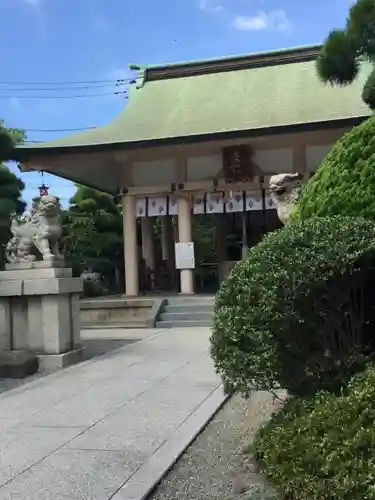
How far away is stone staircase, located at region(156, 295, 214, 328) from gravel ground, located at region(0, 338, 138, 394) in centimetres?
232

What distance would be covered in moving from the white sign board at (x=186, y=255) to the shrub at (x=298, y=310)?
38.3 feet

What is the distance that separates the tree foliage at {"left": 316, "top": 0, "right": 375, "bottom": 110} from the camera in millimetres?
6766

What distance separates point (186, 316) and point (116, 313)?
1.93m

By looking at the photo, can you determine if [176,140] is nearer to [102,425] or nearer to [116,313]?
[116,313]

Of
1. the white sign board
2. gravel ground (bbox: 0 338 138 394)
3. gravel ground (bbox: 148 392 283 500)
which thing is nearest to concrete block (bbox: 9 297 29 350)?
gravel ground (bbox: 0 338 138 394)

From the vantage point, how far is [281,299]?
143 inches

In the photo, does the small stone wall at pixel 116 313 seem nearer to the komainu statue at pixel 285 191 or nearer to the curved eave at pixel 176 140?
the curved eave at pixel 176 140

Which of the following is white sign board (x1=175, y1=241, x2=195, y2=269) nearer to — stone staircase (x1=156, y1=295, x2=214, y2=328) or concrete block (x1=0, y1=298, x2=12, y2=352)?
stone staircase (x1=156, y1=295, x2=214, y2=328)

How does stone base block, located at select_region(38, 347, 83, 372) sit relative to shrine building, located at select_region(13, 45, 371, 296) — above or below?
below

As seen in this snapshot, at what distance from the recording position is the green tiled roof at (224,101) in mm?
14727

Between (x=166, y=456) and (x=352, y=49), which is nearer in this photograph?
(x=166, y=456)

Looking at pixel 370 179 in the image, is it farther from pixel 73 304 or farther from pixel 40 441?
pixel 73 304

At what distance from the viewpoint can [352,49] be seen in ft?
23.1

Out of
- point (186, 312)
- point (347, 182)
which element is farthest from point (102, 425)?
point (186, 312)
